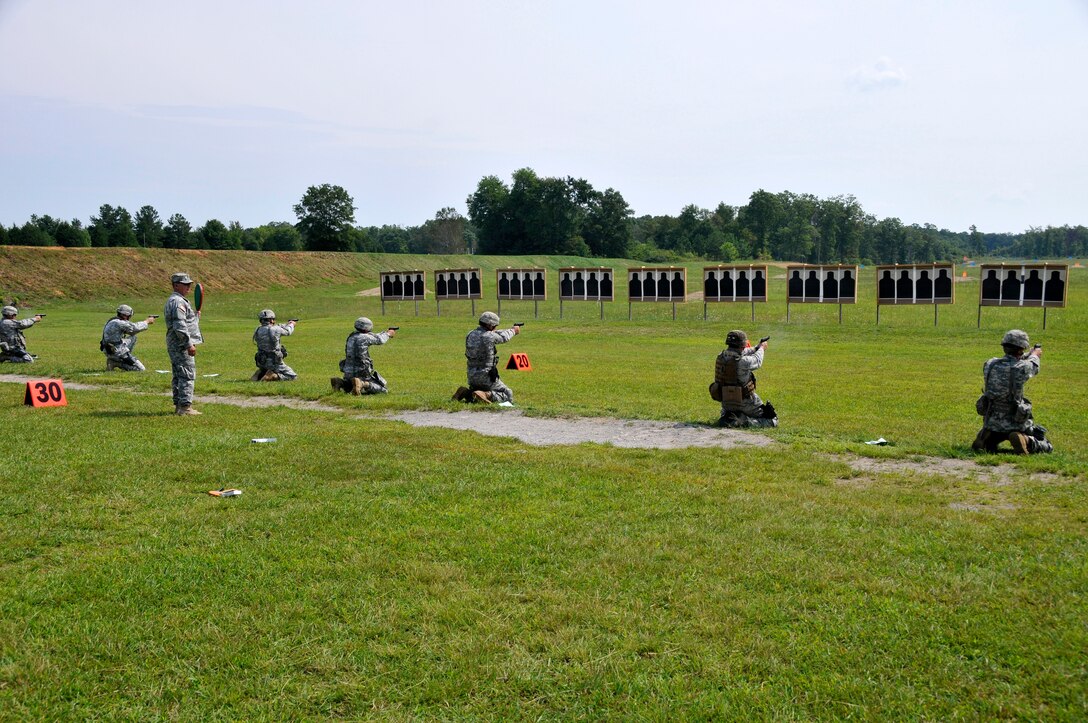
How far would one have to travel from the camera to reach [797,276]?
38000mm

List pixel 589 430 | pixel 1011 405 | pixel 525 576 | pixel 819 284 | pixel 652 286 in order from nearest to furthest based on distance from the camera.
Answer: pixel 525 576
pixel 1011 405
pixel 589 430
pixel 819 284
pixel 652 286

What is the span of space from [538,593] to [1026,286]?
102 feet

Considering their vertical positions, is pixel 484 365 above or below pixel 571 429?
above

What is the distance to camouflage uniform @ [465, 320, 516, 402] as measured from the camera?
1616 cm

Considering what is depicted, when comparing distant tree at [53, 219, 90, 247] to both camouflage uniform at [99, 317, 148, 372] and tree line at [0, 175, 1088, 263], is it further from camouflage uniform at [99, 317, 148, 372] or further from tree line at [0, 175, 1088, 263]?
camouflage uniform at [99, 317, 148, 372]

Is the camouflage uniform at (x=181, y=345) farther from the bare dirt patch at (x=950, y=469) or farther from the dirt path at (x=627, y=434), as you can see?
the bare dirt patch at (x=950, y=469)

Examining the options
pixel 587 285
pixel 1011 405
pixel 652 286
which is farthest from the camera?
pixel 587 285

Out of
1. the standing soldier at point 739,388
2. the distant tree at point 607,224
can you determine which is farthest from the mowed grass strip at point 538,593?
the distant tree at point 607,224

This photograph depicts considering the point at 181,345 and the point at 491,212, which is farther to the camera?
the point at 491,212

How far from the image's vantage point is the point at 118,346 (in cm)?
2214

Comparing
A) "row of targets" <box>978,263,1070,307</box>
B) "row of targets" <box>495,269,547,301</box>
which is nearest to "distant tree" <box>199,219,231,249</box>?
"row of targets" <box>495,269,547,301</box>

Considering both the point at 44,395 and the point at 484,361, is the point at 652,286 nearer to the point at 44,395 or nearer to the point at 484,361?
the point at 484,361

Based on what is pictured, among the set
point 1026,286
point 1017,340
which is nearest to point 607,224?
point 1026,286

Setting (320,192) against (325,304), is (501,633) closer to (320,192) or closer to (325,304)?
(325,304)
